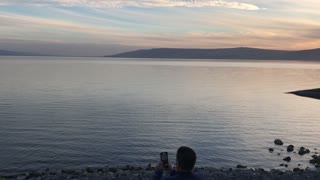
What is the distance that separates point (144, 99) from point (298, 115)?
21.7 metres

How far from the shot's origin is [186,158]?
5840mm

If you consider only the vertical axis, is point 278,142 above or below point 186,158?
below

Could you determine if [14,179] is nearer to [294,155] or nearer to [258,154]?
[258,154]

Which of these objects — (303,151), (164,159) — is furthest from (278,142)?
(164,159)

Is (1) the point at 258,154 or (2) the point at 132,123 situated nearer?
(1) the point at 258,154

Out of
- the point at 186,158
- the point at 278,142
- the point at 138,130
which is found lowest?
the point at 278,142

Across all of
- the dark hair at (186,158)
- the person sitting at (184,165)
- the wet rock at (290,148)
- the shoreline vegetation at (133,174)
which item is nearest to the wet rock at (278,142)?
the wet rock at (290,148)

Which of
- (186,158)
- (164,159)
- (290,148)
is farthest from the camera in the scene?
(290,148)

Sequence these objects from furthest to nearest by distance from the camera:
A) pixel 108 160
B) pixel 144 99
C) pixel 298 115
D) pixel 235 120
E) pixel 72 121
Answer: pixel 144 99, pixel 298 115, pixel 235 120, pixel 72 121, pixel 108 160

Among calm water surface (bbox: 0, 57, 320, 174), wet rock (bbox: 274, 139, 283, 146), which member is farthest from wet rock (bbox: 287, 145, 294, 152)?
wet rock (bbox: 274, 139, 283, 146)

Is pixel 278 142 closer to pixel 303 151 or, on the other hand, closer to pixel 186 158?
pixel 303 151

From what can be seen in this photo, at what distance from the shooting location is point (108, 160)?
1058 inches

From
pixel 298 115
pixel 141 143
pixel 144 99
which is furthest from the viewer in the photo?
pixel 144 99

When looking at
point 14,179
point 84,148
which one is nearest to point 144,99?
point 84,148
